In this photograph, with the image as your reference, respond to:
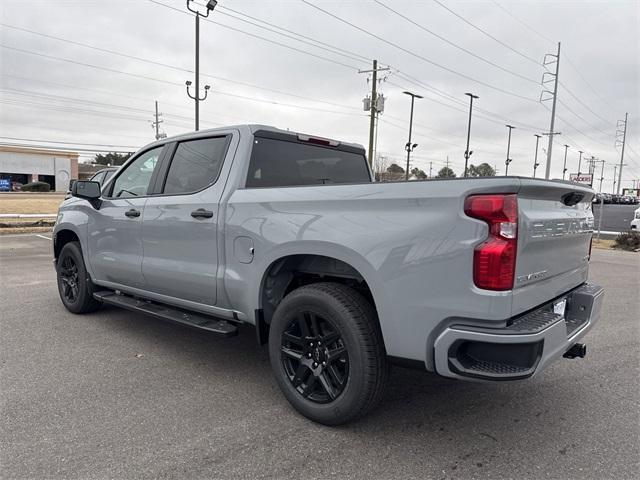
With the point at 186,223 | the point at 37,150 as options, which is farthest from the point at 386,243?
the point at 37,150

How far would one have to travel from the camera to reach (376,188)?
8.98 ft

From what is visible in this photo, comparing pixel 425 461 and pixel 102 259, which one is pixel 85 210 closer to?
pixel 102 259

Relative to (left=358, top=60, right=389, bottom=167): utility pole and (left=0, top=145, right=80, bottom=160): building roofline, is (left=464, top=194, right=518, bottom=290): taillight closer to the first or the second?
(left=358, top=60, right=389, bottom=167): utility pole

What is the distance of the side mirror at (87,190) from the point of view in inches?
189

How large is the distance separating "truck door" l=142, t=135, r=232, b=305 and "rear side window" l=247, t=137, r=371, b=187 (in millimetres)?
287

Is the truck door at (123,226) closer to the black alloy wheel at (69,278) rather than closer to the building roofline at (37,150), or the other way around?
the black alloy wheel at (69,278)

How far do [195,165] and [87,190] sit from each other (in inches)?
60.0

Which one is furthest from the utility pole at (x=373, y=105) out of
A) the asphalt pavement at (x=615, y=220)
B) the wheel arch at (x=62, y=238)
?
the wheel arch at (x=62, y=238)

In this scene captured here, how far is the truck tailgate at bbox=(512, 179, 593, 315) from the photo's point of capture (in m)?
2.46

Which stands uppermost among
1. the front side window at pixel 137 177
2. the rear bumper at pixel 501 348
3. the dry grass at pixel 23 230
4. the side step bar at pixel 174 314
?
the front side window at pixel 137 177

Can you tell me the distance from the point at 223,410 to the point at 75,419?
94cm

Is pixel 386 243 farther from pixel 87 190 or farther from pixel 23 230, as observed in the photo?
pixel 23 230

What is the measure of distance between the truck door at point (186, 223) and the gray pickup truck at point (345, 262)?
2cm

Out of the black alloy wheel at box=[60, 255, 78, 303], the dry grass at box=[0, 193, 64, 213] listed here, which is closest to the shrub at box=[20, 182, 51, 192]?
the dry grass at box=[0, 193, 64, 213]
